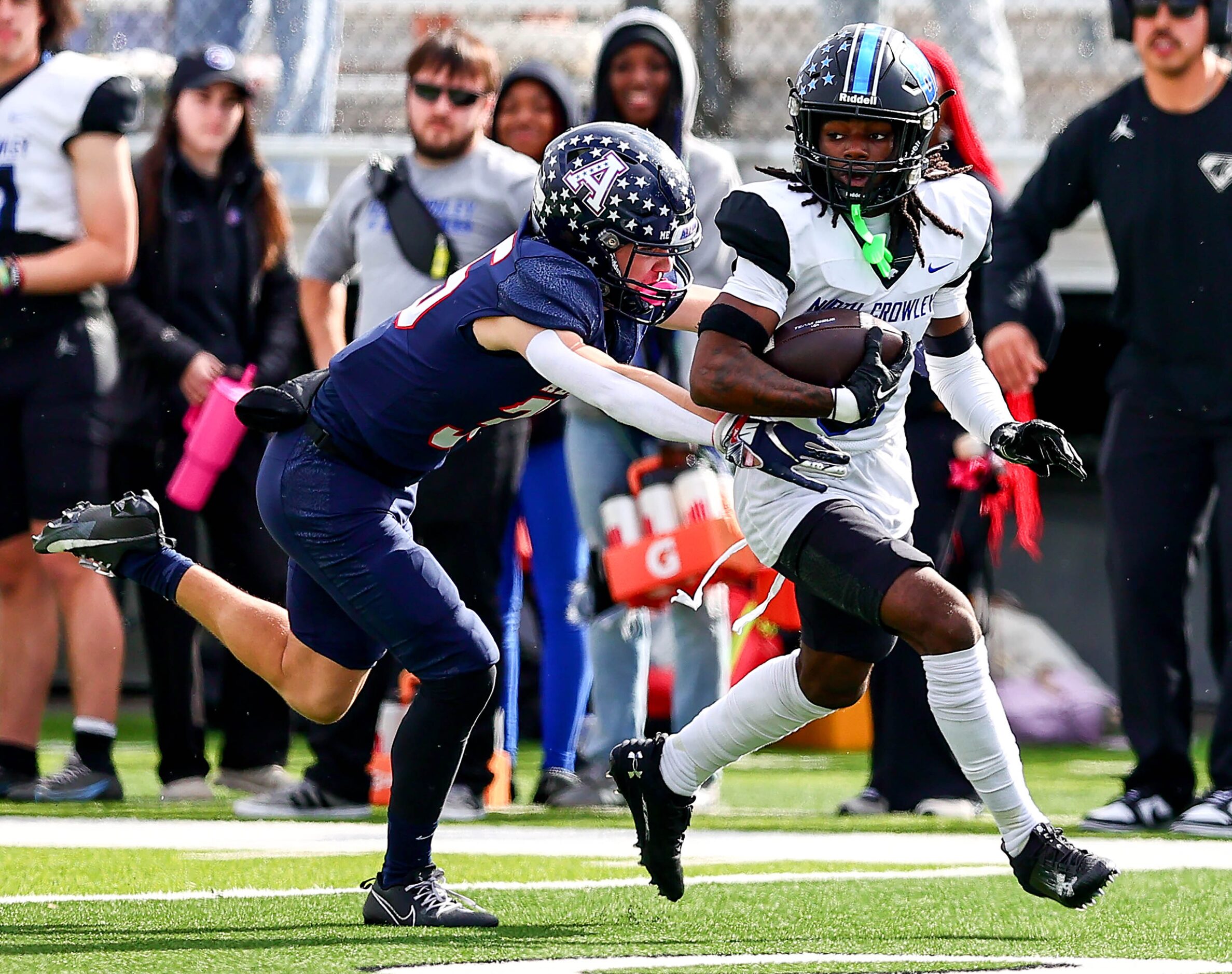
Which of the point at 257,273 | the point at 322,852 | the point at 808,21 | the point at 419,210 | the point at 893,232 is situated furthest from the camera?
the point at 808,21

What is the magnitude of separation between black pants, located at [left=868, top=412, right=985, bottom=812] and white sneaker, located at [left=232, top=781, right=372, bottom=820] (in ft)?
4.76

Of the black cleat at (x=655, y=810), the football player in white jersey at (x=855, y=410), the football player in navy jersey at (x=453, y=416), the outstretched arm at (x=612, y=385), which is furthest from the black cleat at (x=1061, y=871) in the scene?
the outstretched arm at (x=612, y=385)

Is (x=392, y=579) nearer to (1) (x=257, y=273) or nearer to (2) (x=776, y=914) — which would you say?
(2) (x=776, y=914)

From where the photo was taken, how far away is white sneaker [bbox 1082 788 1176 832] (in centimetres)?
525

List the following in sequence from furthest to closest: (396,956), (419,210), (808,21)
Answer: (808,21), (419,210), (396,956)

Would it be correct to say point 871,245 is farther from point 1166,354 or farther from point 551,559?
point 551,559

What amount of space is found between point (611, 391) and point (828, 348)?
19.2 inches

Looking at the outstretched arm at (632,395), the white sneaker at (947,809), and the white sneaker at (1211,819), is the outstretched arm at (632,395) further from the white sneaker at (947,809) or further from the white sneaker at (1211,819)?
the white sneaker at (947,809)

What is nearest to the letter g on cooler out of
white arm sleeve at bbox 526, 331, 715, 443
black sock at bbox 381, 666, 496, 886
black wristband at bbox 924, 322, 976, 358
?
black wristband at bbox 924, 322, 976, 358

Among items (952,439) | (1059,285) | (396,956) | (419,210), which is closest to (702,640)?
(952,439)

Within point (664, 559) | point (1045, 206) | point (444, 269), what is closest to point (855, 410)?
point (664, 559)

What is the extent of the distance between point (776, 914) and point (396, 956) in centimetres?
85

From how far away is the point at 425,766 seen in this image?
3773 millimetres

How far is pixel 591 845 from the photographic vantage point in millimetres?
4820
